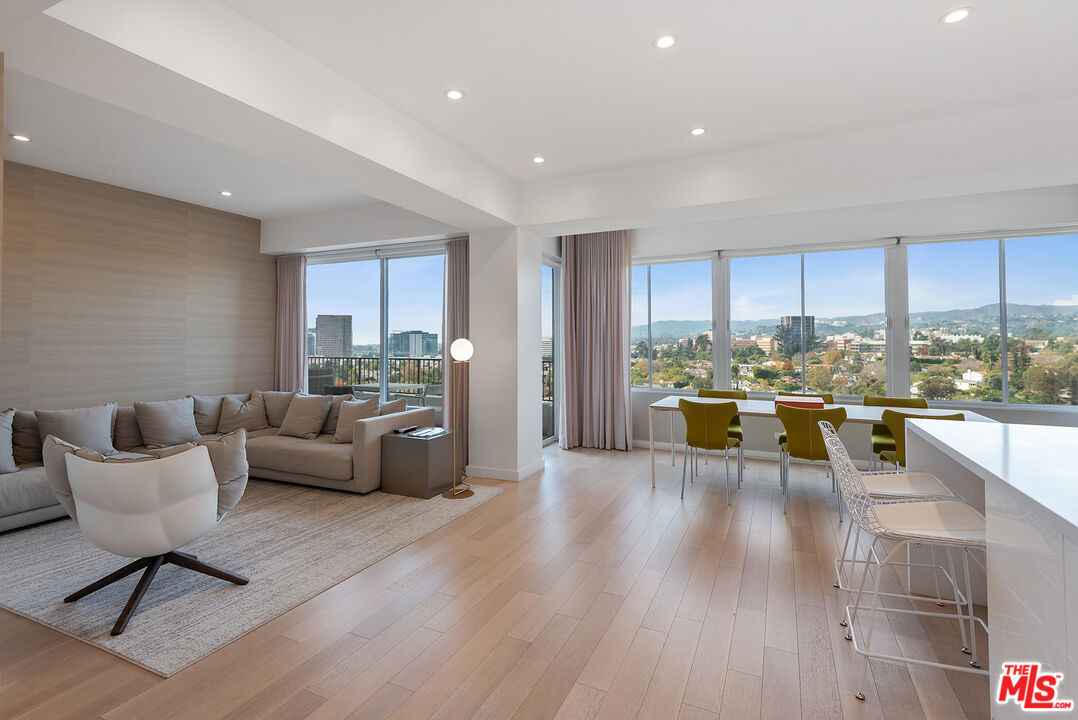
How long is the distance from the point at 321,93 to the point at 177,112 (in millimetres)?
703

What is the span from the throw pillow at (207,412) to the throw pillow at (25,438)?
1247 mm

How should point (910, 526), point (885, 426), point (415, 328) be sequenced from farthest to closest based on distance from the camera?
point (415, 328)
point (885, 426)
point (910, 526)

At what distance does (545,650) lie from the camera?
2.11 meters

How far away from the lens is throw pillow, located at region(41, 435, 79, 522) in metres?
2.42

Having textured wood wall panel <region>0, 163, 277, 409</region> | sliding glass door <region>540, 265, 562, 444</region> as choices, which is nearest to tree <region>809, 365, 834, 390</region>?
sliding glass door <region>540, 265, 562, 444</region>

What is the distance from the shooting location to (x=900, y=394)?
5.18 m

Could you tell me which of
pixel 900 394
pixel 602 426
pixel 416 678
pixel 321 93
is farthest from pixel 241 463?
pixel 900 394

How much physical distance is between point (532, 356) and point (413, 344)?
6.18 feet

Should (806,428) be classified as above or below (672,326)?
below

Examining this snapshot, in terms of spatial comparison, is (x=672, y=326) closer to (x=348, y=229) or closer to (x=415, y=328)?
(x=415, y=328)

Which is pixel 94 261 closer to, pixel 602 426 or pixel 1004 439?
pixel 602 426

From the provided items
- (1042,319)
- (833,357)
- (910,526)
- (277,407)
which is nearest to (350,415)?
(277,407)

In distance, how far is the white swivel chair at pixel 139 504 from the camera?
2.28 meters

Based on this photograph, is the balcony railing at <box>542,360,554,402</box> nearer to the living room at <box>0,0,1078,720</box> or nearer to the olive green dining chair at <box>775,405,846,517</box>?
the living room at <box>0,0,1078,720</box>
